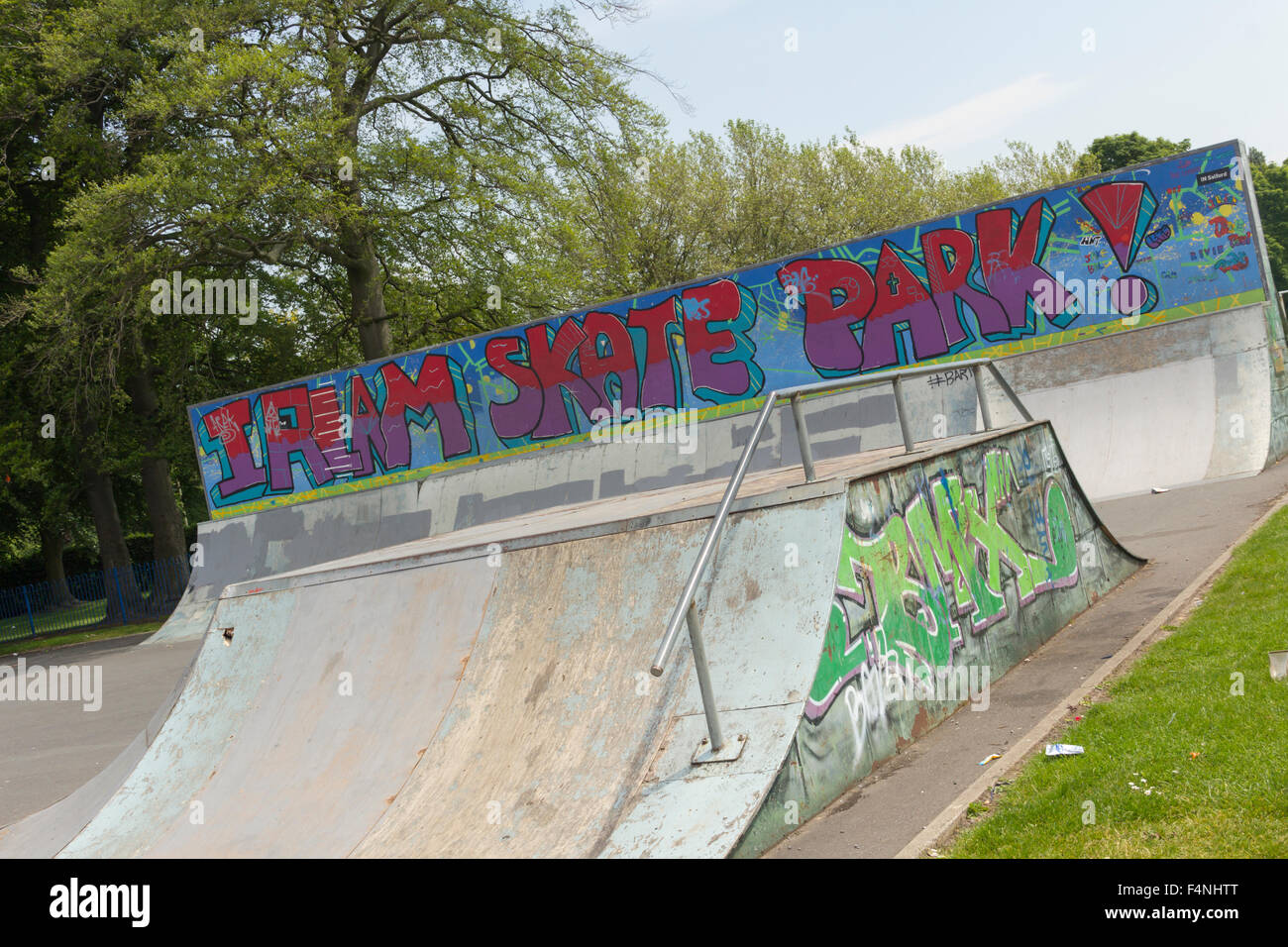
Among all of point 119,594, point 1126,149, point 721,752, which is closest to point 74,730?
point 721,752

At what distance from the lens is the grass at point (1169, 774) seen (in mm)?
3773

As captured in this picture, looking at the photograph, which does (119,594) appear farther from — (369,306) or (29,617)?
(369,306)

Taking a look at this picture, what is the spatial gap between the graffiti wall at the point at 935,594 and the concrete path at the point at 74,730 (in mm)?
6722

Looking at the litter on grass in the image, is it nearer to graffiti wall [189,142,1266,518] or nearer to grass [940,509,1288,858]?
grass [940,509,1288,858]

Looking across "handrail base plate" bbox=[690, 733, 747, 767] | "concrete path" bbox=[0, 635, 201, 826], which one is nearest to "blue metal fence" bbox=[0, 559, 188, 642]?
"concrete path" bbox=[0, 635, 201, 826]

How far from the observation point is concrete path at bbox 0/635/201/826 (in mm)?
8930

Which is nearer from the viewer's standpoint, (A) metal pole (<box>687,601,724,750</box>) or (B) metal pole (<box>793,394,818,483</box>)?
(A) metal pole (<box>687,601,724,750</box>)

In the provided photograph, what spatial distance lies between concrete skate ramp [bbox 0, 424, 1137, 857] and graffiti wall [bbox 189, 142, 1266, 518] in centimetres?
699

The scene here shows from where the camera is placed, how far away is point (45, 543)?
38156 mm

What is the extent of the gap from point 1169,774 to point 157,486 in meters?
28.4

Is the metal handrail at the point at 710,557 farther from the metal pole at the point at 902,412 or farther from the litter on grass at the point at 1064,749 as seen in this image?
the litter on grass at the point at 1064,749

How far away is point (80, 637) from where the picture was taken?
83.3ft
